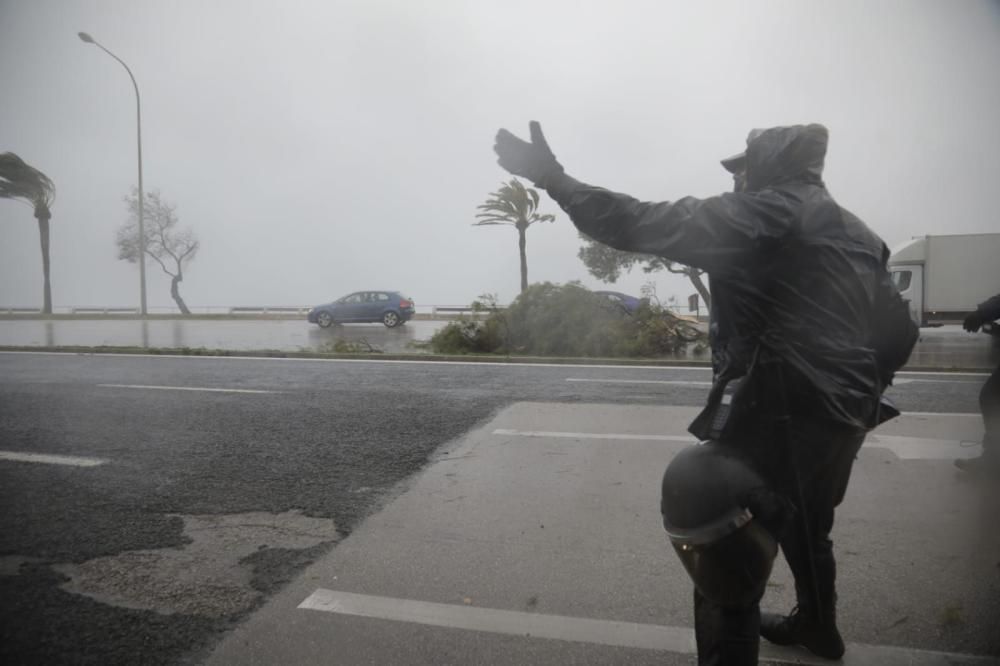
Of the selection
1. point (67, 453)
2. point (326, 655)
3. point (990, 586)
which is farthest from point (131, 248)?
point (990, 586)

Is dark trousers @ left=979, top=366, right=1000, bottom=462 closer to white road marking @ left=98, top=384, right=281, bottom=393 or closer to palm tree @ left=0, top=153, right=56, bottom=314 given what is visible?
palm tree @ left=0, top=153, right=56, bottom=314

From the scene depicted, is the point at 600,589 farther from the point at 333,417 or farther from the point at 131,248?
the point at 131,248

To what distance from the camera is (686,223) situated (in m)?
1.56

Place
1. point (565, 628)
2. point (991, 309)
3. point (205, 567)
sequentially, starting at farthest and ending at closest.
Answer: point (991, 309) < point (205, 567) < point (565, 628)

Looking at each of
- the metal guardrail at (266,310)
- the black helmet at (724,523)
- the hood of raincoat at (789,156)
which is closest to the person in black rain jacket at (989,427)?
the hood of raincoat at (789,156)

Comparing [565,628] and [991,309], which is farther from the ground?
[991,309]

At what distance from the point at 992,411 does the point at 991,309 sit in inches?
32.4

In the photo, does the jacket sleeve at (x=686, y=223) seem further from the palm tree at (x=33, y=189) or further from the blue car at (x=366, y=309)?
the blue car at (x=366, y=309)

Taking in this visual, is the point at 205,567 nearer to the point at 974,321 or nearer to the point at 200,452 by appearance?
the point at 200,452

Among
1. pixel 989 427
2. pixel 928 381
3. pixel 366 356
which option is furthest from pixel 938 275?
pixel 989 427

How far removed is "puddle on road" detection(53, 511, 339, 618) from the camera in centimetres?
253

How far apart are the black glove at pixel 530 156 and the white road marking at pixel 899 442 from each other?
3441 mm

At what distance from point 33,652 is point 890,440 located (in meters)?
5.62

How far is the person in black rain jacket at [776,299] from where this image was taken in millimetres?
1568
